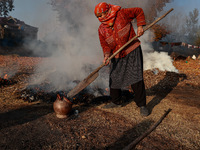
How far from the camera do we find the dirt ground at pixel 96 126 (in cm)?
235

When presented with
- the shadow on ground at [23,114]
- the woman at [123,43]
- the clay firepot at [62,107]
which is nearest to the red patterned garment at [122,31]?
the woman at [123,43]

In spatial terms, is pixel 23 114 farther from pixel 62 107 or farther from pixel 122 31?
pixel 122 31

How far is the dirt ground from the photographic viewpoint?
235 centimetres

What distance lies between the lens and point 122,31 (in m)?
3.25

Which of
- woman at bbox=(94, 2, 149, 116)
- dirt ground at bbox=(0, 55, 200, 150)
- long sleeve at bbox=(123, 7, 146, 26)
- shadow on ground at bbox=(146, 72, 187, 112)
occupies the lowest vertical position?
shadow on ground at bbox=(146, 72, 187, 112)

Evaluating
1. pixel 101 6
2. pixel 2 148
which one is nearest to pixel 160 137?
pixel 2 148

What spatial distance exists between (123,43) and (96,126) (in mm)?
1868

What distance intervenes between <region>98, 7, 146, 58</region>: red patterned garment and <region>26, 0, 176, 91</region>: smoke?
245cm

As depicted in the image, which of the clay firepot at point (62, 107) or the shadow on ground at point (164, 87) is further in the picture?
the shadow on ground at point (164, 87)

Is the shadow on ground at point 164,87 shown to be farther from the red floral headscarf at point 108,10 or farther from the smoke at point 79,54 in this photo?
the red floral headscarf at point 108,10

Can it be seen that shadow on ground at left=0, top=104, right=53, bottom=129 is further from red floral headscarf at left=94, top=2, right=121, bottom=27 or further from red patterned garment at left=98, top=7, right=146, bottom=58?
red floral headscarf at left=94, top=2, right=121, bottom=27

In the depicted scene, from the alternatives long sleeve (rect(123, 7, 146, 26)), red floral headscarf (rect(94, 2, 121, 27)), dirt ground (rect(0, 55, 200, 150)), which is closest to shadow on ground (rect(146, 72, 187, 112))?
dirt ground (rect(0, 55, 200, 150))

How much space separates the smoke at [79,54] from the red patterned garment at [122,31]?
96.5 inches

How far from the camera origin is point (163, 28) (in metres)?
18.1
